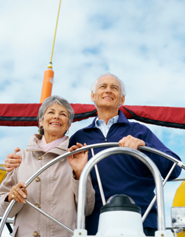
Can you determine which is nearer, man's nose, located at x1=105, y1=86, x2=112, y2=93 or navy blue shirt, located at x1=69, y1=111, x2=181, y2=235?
navy blue shirt, located at x1=69, y1=111, x2=181, y2=235

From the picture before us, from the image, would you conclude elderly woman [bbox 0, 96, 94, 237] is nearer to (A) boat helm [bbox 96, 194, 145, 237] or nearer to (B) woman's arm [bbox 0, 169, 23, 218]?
(B) woman's arm [bbox 0, 169, 23, 218]

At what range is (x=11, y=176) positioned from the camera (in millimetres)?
1640

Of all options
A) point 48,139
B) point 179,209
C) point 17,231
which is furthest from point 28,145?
point 179,209

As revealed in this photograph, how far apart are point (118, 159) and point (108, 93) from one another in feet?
1.68

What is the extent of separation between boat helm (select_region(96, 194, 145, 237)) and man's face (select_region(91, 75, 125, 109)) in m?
1.18

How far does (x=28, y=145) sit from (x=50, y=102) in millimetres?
318

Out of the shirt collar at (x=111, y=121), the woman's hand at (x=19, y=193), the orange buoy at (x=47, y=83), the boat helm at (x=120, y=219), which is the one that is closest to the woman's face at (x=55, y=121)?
the shirt collar at (x=111, y=121)

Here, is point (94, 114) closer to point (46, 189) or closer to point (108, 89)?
point (108, 89)

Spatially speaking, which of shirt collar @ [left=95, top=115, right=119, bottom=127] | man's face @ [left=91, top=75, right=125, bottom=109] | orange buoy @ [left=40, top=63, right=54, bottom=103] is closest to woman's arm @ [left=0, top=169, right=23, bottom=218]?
shirt collar @ [left=95, top=115, right=119, bottom=127]

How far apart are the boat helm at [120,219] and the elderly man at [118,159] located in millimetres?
437

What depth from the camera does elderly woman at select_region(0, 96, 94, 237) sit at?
4.75ft

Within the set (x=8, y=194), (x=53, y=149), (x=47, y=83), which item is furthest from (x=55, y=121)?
(x=47, y=83)

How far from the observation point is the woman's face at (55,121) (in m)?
1.77

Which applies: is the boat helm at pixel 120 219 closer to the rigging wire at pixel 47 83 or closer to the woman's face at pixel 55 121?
the woman's face at pixel 55 121
